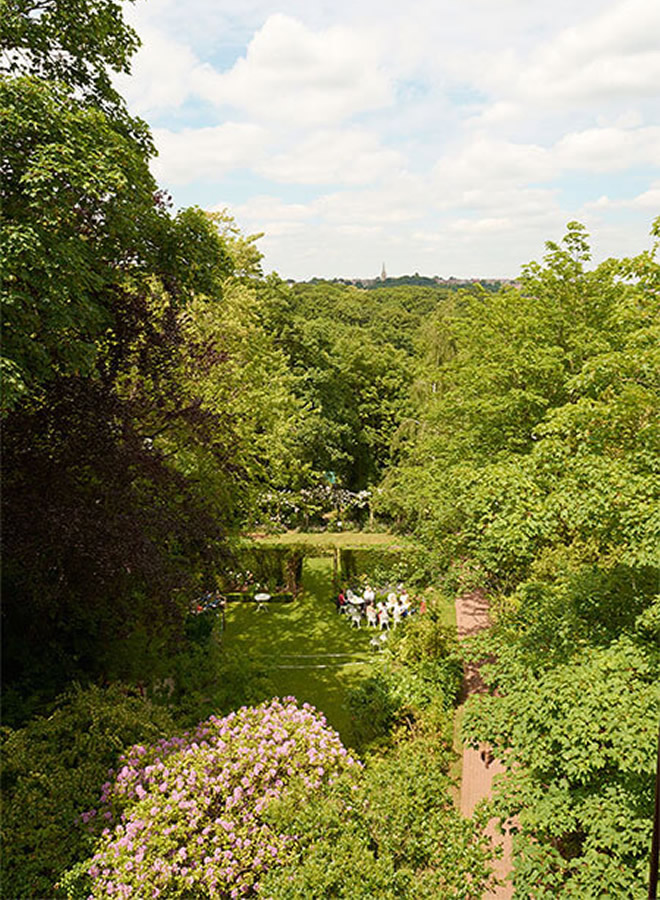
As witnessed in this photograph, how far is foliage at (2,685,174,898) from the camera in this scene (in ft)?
18.1

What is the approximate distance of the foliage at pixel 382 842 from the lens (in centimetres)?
461

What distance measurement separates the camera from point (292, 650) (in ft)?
46.3

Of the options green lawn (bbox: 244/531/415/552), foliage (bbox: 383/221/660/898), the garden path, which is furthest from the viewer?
green lawn (bbox: 244/531/415/552)

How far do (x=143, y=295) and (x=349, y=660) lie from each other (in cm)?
930

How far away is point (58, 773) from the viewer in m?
6.20

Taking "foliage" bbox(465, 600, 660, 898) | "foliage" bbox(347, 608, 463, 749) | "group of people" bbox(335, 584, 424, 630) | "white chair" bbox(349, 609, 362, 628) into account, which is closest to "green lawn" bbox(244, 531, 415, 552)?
"group of people" bbox(335, 584, 424, 630)

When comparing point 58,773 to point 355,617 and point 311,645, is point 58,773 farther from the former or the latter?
point 355,617

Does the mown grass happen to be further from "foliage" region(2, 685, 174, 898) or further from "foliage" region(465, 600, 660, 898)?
"foliage" region(465, 600, 660, 898)

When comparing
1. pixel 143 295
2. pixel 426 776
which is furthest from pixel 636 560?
pixel 143 295

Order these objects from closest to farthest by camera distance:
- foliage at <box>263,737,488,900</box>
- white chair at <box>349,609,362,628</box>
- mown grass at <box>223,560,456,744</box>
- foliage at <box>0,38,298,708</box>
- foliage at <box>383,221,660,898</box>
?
foliage at <box>263,737,488,900</box>
foliage at <box>383,221,660,898</box>
foliage at <box>0,38,298,708</box>
mown grass at <box>223,560,456,744</box>
white chair at <box>349,609,362,628</box>

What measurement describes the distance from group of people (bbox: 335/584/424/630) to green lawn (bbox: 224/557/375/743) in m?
0.31

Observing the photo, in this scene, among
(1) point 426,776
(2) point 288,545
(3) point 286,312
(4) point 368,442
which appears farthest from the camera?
(4) point 368,442

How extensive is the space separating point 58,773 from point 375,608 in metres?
10.4

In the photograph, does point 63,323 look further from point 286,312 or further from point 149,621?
point 286,312
